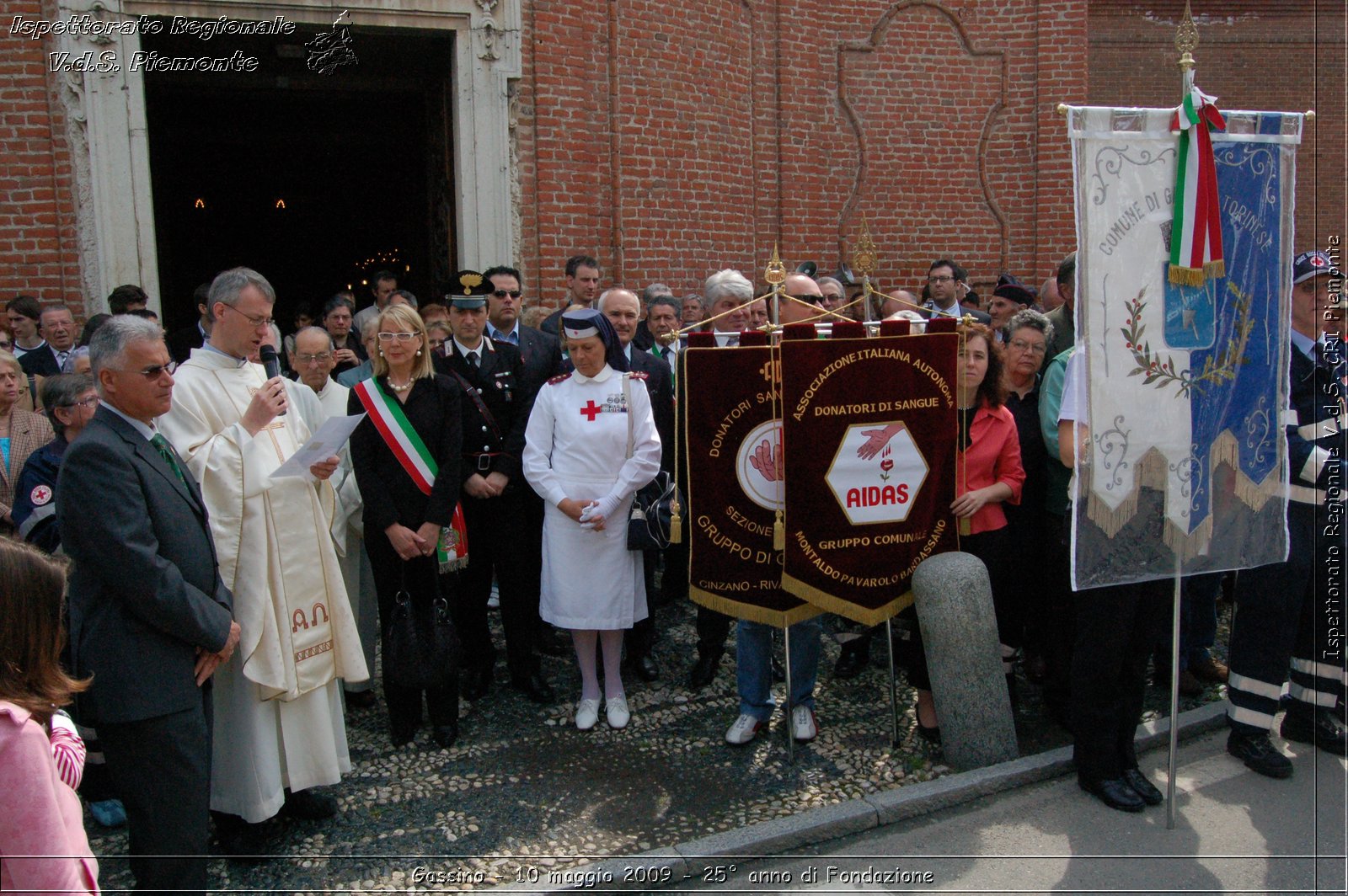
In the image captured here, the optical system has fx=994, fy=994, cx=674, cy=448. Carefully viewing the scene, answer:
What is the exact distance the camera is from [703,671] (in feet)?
18.1

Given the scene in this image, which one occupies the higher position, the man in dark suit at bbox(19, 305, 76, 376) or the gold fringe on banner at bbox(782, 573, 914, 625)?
the man in dark suit at bbox(19, 305, 76, 376)

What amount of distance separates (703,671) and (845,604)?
131 cm

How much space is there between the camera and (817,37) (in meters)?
10.5

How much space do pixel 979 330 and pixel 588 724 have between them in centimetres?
271

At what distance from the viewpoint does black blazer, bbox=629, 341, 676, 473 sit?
5.58m

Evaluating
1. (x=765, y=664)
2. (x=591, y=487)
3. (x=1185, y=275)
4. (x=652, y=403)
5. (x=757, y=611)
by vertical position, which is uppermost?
(x=1185, y=275)

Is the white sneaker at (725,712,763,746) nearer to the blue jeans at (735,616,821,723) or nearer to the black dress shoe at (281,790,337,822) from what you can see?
the blue jeans at (735,616,821,723)

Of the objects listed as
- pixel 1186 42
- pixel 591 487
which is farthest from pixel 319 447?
pixel 1186 42

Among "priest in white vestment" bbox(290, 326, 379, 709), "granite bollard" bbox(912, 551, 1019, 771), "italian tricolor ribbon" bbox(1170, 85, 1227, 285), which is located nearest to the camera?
"italian tricolor ribbon" bbox(1170, 85, 1227, 285)

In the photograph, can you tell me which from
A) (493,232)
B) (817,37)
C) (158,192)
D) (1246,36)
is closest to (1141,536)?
(493,232)

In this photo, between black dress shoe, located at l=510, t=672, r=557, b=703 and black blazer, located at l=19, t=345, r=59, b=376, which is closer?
black dress shoe, located at l=510, t=672, r=557, b=703

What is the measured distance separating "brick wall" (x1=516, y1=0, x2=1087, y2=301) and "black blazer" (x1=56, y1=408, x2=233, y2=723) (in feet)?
19.3

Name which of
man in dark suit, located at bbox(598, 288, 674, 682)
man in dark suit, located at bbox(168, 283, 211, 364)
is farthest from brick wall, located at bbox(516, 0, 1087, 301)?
man in dark suit, located at bbox(598, 288, 674, 682)

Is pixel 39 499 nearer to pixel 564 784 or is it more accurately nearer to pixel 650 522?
pixel 564 784
